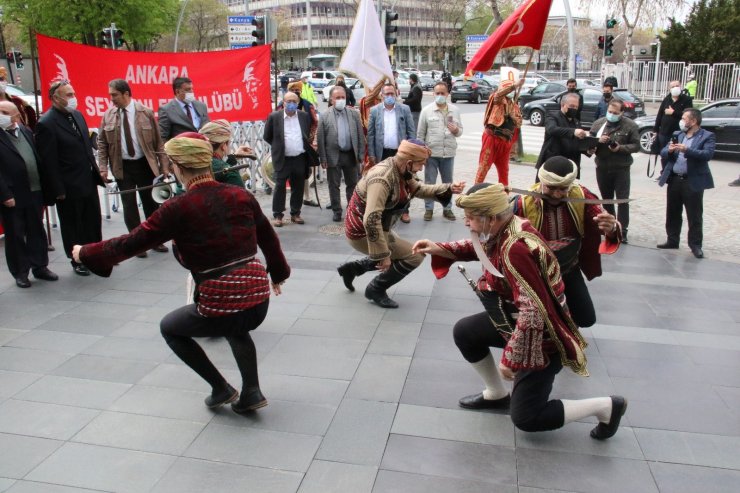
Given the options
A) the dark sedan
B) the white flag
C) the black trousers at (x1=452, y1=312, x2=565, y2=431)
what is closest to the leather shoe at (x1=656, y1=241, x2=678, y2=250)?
the white flag

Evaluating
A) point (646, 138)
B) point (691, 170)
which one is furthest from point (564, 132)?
point (646, 138)

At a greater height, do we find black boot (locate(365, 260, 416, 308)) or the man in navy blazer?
the man in navy blazer

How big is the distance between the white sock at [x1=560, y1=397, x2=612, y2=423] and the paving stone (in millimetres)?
2152

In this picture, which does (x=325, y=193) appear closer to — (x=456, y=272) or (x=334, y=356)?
(x=456, y=272)

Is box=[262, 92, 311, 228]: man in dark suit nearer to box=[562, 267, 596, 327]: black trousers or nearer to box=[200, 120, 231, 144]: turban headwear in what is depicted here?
box=[200, 120, 231, 144]: turban headwear

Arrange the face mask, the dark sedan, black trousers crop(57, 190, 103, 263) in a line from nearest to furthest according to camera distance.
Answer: the face mask
black trousers crop(57, 190, 103, 263)
the dark sedan

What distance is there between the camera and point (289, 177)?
8.96m

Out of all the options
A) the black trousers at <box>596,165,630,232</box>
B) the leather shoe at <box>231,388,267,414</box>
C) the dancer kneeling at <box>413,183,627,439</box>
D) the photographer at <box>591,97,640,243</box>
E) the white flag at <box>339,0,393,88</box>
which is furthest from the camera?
the white flag at <box>339,0,393,88</box>

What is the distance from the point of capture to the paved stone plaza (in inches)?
132

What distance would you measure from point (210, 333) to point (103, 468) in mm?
873

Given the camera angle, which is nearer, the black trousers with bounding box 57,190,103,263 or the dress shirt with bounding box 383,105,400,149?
the black trousers with bounding box 57,190,103,263

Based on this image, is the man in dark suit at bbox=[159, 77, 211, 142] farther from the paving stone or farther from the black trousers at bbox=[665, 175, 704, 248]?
the black trousers at bbox=[665, 175, 704, 248]

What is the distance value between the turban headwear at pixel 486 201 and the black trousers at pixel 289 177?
5734 millimetres

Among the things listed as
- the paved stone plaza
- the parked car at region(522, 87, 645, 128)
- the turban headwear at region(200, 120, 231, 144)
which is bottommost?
the paved stone plaza
